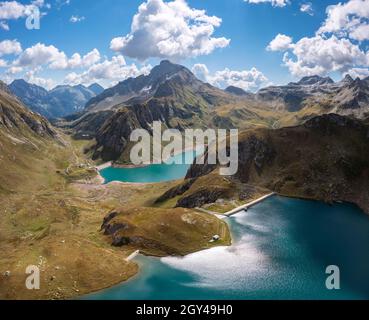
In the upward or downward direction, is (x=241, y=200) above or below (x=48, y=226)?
above

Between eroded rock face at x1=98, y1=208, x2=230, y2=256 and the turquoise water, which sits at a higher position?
eroded rock face at x1=98, y1=208, x2=230, y2=256

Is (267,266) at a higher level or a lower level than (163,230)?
lower

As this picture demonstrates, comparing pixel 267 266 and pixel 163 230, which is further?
pixel 163 230

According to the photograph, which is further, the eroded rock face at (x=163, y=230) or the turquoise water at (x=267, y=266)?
the eroded rock face at (x=163, y=230)

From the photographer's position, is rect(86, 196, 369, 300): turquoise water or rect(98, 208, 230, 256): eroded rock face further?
rect(98, 208, 230, 256): eroded rock face

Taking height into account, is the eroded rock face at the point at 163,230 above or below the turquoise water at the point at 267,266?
above

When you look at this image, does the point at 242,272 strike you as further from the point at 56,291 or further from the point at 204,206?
the point at 204,206
